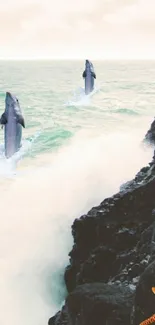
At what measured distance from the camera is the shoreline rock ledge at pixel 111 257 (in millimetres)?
3920

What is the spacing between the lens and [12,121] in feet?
24.5

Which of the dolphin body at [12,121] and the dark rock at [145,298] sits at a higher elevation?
the dolphin body at [12,121]

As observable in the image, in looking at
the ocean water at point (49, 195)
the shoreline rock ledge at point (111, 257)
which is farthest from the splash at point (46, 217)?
the shoreline rock ledge at point (111, 257)

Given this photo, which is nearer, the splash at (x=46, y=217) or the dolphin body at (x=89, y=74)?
the splash at (x=46, y=217)

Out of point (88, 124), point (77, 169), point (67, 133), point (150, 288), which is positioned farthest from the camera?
point (88, 124)

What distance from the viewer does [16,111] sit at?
7312 mm

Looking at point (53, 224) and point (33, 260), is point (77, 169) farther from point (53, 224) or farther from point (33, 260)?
point (33, 260)

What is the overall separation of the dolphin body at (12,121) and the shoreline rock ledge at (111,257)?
7.88 feet

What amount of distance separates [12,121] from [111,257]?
3.39 m

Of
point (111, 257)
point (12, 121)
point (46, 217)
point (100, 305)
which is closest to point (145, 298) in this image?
point (100, 305)

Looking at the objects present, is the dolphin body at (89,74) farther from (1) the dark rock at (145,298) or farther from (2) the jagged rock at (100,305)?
(1) the dark rock at (145,298)

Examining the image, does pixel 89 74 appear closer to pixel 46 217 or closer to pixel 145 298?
pixel 46 217

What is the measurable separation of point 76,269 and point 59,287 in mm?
496

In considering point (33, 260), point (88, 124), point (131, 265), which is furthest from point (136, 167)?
point (88, 124)
